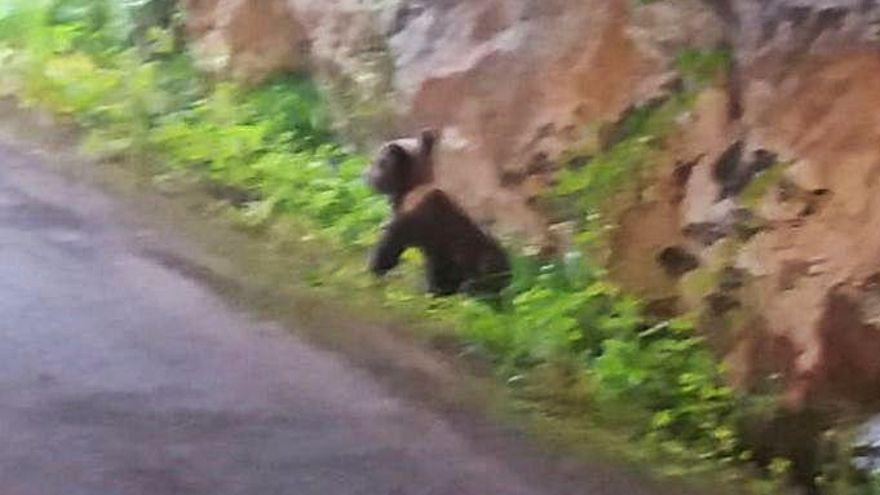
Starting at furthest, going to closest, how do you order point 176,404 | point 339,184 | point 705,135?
point 339,184 < point 705,135 < point 176,404

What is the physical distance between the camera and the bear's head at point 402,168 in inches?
159

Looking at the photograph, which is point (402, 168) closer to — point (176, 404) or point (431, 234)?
point (431, 234)

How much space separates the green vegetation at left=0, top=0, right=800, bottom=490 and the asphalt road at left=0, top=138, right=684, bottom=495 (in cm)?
48

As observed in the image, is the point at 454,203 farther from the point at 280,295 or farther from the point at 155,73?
the point at 155,73

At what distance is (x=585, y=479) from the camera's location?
311cm

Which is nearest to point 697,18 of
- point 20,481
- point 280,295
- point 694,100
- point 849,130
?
point 694,100

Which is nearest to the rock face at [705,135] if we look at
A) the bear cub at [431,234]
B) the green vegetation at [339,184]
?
the green vegetation at [339,184]

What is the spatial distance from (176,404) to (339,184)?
1544 mm

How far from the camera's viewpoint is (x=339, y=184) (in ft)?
15.0

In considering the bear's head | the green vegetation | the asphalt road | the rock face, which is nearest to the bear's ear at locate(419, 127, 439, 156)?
the bear's head

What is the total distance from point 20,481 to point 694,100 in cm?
202

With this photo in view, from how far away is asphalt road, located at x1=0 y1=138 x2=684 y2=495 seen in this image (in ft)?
9.34

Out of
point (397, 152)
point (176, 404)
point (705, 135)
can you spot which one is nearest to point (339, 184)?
point (397, 152)

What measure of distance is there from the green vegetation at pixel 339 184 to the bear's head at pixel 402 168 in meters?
0.24
